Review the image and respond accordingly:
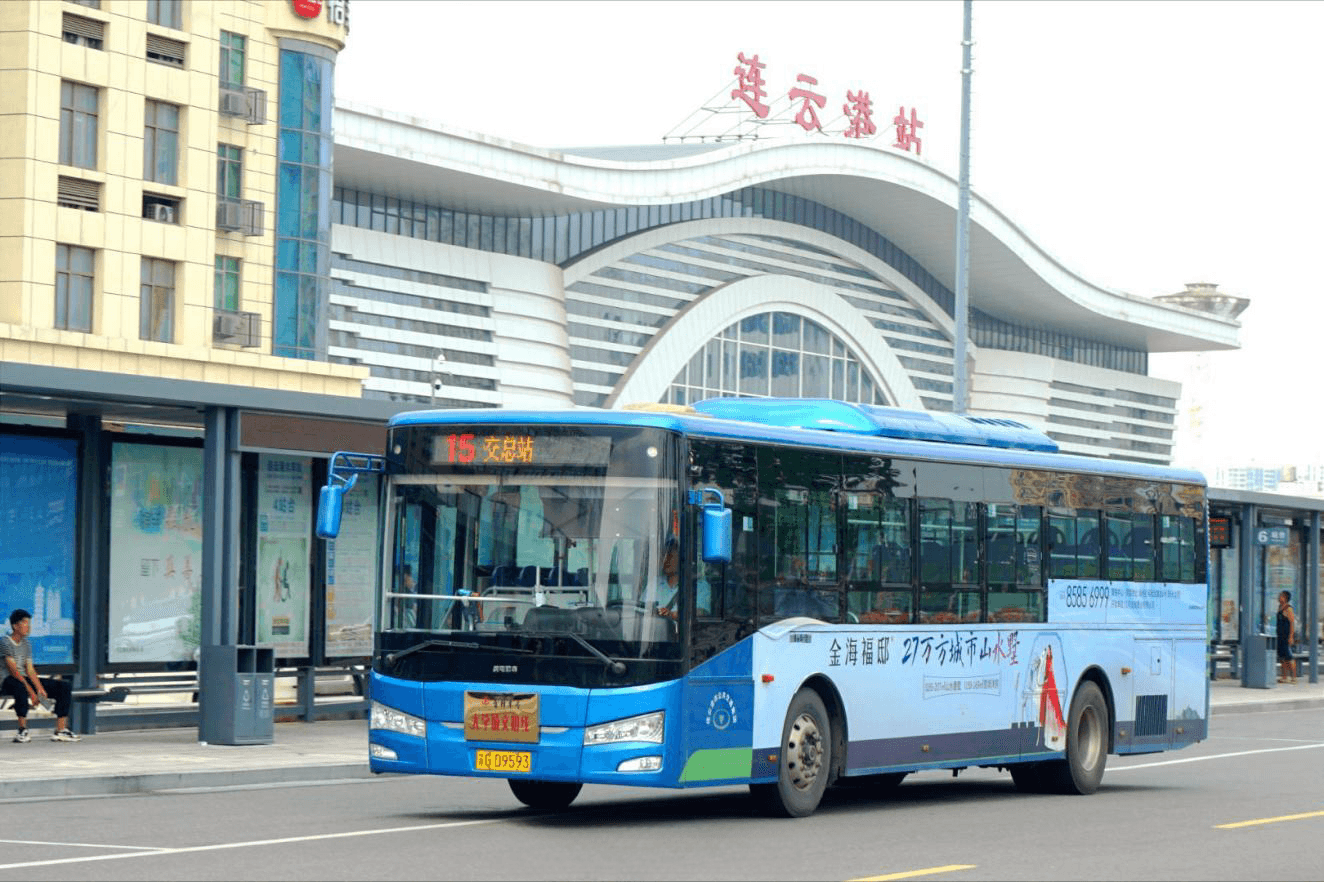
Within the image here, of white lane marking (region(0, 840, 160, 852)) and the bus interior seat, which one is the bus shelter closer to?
the bus interior seat

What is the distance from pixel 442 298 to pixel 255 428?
42950 millimetres

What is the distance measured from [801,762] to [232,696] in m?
7.85

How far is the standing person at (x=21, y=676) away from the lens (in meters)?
19.7

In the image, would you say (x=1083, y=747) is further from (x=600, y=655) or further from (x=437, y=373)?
(x=437, y=373)

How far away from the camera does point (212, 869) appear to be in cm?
1091

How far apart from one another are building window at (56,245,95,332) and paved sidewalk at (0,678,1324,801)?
2871cm

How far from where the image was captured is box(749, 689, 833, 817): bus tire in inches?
562

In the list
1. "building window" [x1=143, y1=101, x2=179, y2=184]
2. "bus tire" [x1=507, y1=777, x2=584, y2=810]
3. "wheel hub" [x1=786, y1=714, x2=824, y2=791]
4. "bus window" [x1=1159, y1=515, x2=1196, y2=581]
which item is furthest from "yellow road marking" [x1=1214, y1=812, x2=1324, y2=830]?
"building window" [x1=143, y1=101, x2=179, y2=184]

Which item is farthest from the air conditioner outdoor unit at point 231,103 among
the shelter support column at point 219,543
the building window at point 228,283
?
the shelter support column at point 219,543

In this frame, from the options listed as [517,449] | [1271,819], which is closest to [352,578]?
[517,449]

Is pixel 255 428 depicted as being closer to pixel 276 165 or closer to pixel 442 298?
pixel 276 165

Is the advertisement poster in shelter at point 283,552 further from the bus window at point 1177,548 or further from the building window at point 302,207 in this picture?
the building window at point 302,207

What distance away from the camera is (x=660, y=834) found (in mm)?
13227

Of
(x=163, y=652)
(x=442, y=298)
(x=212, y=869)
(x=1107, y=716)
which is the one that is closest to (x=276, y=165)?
(x=442, y=298)
